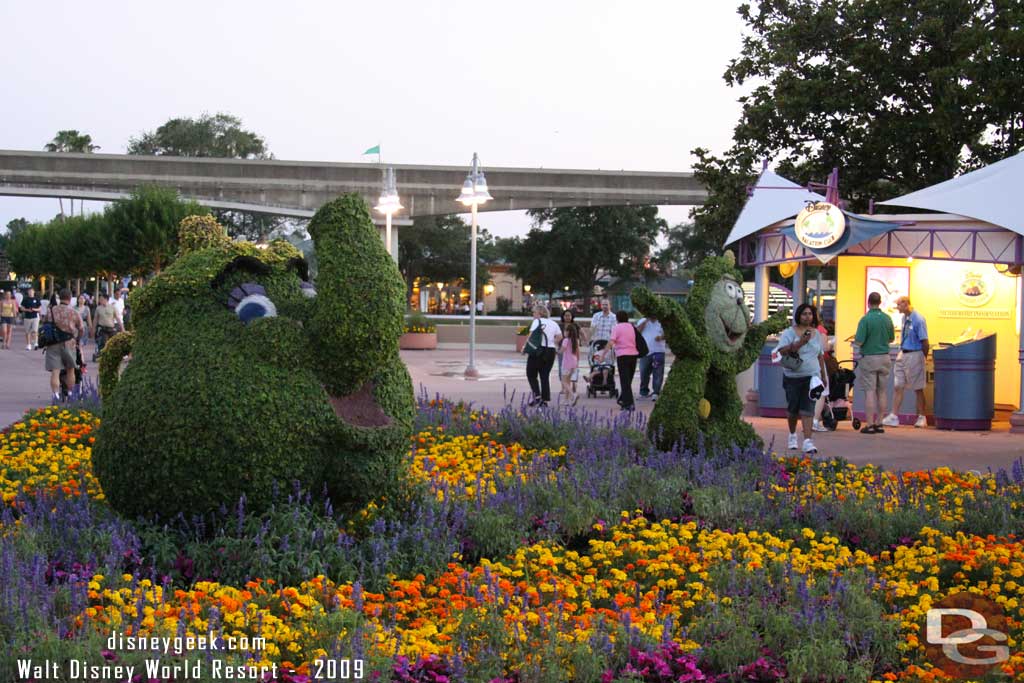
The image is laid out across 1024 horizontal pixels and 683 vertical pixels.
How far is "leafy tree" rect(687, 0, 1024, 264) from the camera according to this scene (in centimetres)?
2427

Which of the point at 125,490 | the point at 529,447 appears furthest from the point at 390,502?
the point at 529,447

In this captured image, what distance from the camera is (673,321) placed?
9953mm

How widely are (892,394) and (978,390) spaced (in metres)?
1.30

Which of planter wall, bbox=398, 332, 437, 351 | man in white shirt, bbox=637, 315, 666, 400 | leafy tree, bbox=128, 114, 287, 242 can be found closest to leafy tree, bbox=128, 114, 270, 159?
leafy tree, bbox=128, 114, 287, 242

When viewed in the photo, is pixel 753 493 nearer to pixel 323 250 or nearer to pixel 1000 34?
pixel 323 250

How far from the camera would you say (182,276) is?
259 inches

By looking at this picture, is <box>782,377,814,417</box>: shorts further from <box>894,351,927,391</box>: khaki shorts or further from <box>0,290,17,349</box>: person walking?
<box>0,290,17,349</box>: person walking

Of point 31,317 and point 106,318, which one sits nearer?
point 106,318

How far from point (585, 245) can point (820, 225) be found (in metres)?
53.6

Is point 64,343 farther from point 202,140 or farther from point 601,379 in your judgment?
point 202,140

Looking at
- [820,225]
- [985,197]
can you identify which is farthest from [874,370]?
[985,197]

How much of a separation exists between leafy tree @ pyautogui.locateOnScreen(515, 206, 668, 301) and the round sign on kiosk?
5305cm

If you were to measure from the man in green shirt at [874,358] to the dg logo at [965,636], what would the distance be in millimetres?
8336

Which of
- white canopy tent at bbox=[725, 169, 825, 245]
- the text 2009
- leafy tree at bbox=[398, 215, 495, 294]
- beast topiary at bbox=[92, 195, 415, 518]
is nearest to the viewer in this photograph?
the text 2009
